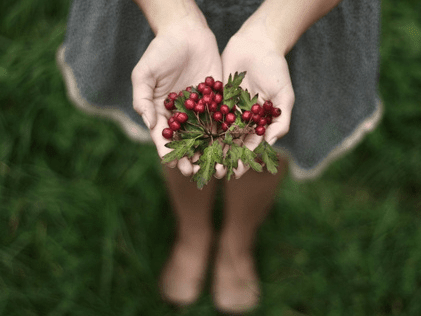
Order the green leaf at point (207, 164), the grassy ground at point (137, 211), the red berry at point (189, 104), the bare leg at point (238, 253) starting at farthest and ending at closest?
the grassy ground at point (137, 211)
the bare leg at point (238, 253)
the red berry at point (189, 104)
the green leaf at point (207, 164)

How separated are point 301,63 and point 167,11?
592mm

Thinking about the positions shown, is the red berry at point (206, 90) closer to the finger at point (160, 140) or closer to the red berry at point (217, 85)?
the red berry at point (217, 85)

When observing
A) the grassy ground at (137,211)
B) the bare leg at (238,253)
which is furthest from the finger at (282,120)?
the grassy ground at (137,211)

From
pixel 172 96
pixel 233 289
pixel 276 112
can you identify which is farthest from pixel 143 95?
pixel 233 289

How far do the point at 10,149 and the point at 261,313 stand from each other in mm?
2014

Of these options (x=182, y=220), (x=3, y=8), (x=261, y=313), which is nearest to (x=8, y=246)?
(x=182, y=220)

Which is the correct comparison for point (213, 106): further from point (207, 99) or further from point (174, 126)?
point (174, 126)

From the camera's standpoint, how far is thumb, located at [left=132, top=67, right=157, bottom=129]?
1411mm

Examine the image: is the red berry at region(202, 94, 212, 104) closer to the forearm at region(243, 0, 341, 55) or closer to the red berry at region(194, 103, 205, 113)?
the red berry at region(194, 103, 205, 113)

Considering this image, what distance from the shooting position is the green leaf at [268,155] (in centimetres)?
144

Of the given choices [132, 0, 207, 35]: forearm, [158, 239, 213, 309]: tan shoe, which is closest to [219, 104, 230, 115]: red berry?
[132, 0, 207, 35]: forearm

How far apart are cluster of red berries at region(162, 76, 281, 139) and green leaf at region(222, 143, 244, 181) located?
99mm

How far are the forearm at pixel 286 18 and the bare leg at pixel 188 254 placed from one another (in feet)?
3.50

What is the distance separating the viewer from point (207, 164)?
4.61ft
